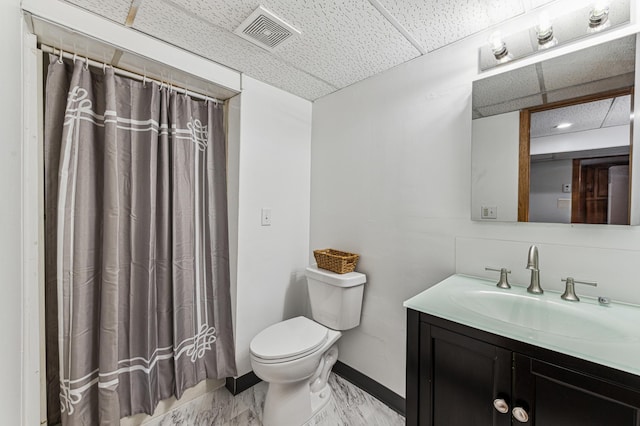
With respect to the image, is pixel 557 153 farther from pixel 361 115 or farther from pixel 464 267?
pixel 361 115

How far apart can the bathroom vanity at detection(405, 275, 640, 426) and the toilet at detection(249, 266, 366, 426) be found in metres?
0.61

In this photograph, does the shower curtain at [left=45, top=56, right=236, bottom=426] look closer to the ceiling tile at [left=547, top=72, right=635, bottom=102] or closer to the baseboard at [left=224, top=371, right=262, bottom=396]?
the baseboard at [left=224, top=371, right=262, bottom=396]

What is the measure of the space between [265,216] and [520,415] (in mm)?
1562

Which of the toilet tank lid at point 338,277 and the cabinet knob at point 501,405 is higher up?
the toilet tank lid at point 338,277

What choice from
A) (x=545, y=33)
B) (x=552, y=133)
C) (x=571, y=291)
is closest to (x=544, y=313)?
(x=571, y=291)

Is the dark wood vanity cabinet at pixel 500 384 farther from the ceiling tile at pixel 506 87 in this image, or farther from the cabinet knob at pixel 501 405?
the ceiling tile at pixel 506 87

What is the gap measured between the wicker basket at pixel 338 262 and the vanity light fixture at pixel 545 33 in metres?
1.39

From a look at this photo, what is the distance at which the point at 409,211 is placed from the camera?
1.55 m

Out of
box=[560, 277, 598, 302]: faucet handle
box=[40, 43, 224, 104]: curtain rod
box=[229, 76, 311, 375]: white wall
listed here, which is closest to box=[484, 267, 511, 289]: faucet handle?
box=[560, 277, 598, 302]: faucet handle

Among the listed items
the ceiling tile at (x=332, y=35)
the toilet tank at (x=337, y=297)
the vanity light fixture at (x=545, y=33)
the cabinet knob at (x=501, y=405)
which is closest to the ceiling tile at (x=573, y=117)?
the vanity light fixture at (x=545, y=33)

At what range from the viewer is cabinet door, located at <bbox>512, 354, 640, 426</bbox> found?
2.15 feet

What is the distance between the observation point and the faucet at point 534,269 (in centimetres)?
107

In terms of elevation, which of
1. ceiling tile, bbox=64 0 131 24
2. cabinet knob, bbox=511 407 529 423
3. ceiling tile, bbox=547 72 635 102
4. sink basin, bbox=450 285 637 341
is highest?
ceiling tile, bbox=64 0 131 24

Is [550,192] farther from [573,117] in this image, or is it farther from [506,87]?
[506,87]
